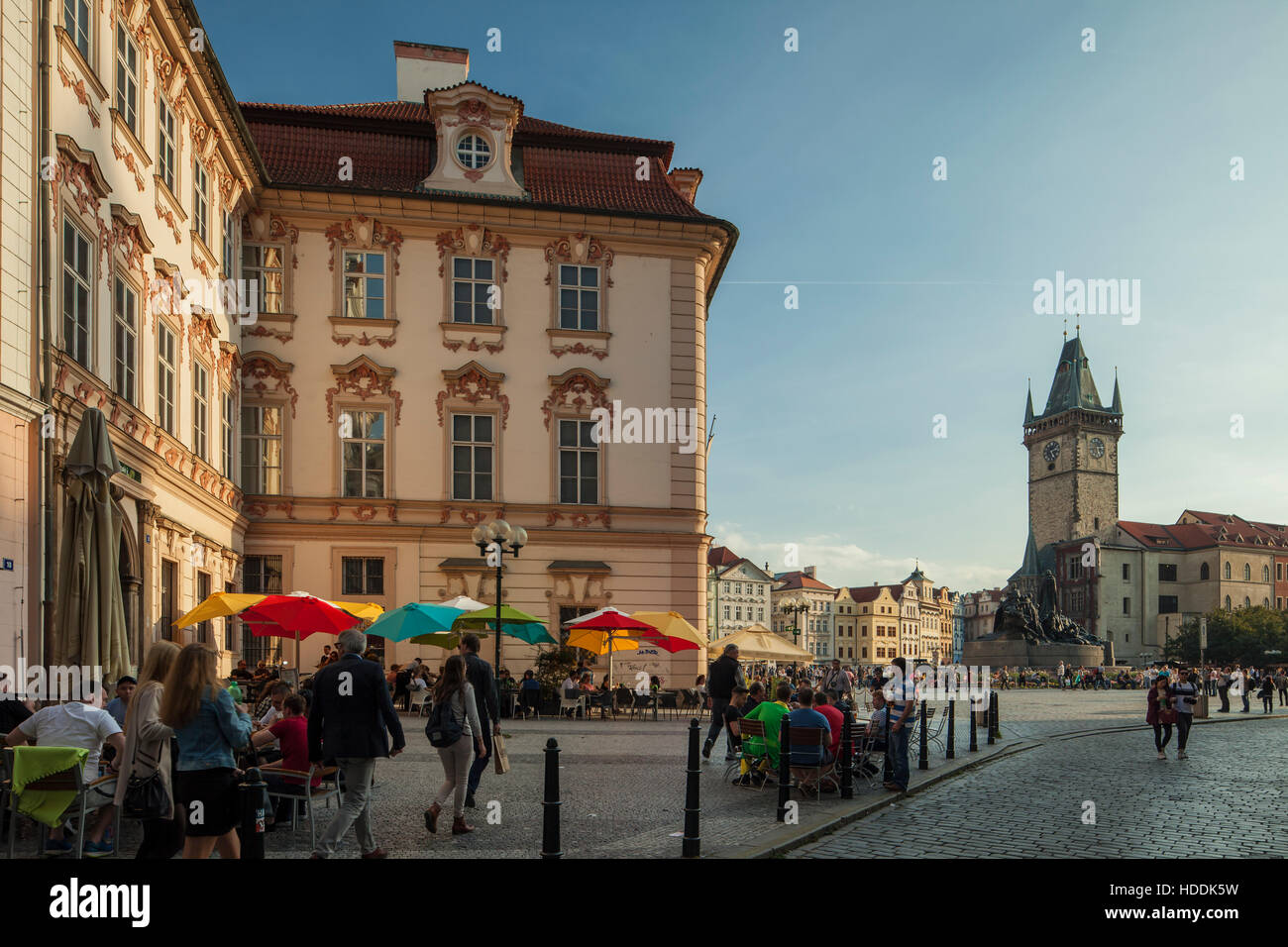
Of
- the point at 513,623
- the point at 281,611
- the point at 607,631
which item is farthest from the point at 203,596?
the point at 607,631

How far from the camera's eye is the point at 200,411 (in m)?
25.2

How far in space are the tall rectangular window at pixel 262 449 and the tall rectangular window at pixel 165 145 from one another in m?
8.70

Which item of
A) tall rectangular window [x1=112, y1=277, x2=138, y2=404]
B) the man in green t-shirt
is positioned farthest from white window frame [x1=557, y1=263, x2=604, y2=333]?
the man in green t-shirt

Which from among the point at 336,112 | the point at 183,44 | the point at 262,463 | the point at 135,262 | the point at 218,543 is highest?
the point at 336,112

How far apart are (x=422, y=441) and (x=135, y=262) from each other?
12065 mm

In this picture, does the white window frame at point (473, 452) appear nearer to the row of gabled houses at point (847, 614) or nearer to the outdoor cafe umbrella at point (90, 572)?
the outdoor cafe umbrella at point (90, 572)

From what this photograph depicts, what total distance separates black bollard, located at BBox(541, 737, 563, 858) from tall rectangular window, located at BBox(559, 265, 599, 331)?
78.9 ft

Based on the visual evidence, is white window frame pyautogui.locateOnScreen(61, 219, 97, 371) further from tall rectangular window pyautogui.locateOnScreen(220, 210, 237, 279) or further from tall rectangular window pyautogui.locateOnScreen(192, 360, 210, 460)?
tall rectangular window pyautogui.locateOnScreen(220, 210, 237, 279)

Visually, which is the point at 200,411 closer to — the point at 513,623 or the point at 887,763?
the point at 513,623

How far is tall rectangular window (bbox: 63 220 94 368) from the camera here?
1619cm

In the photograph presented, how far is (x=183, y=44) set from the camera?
22219 millimetres

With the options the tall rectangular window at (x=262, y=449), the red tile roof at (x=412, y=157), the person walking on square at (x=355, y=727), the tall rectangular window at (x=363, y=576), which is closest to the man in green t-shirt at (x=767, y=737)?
the person walking on square at (x=355, y=727)
